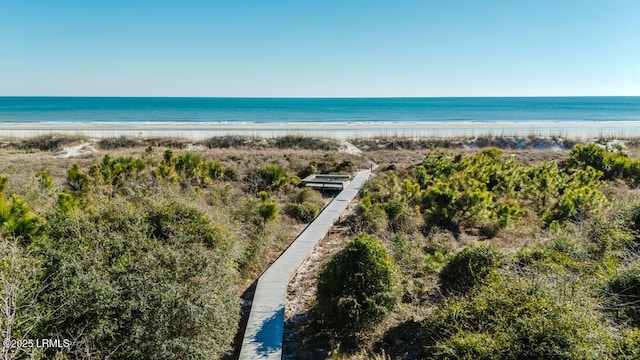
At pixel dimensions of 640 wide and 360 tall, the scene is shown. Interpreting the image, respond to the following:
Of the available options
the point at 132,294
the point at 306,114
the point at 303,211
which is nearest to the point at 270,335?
the point at 132,294

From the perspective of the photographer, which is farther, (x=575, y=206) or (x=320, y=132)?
(x=320, y=132)

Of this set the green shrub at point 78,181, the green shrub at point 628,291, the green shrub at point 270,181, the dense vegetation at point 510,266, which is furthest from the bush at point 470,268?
the green shrub at point 78,181

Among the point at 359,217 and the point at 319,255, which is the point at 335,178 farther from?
the point at 319,255

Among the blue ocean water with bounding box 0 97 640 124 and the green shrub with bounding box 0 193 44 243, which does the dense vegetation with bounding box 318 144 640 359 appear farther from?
the blue ocean water with bounding box 0 97 640 124

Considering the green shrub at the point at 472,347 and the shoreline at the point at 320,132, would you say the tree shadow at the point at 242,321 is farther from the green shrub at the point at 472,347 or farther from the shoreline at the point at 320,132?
the shoreline at the point at 320,132

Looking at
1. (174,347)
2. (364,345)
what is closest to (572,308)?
(364,345)

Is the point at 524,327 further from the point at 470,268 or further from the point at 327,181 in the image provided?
the point at 327,181
